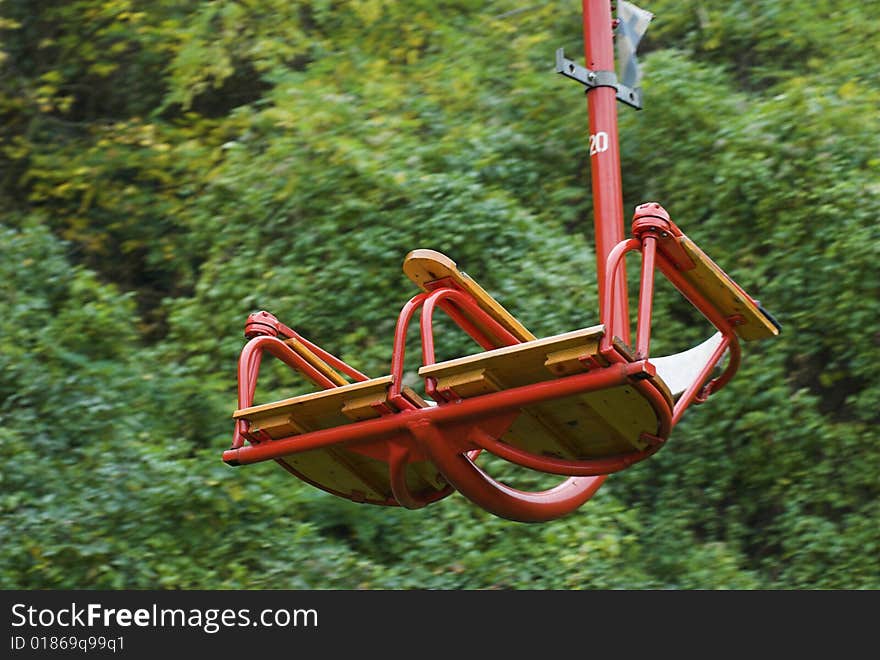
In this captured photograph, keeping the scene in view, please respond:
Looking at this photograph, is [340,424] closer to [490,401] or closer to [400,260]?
[490,401]

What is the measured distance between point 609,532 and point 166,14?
634 cm

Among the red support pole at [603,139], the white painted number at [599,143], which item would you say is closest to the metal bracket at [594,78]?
the red support pole at [603,139]

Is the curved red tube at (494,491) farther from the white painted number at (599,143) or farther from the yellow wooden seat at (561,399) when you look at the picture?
the white painted number at (599,143)

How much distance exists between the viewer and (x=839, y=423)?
804 cm

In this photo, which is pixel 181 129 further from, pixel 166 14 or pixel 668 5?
pixel 668 5

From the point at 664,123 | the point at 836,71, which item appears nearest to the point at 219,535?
the point at 664,123

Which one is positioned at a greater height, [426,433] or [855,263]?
[855,263]

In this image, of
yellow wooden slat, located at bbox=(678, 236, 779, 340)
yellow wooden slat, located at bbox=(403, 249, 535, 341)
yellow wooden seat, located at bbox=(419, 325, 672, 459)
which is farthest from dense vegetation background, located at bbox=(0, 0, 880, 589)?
yellow wooden slat, located at bbox=(403, 249, 535, 341)

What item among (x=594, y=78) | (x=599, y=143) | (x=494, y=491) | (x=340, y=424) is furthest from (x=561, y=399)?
(x=594, y=78)

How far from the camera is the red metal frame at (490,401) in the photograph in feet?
12.6

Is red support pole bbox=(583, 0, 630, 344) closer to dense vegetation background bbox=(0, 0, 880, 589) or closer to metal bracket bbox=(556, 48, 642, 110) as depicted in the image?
metal bracket bbox=(556, 48, 642, 110)

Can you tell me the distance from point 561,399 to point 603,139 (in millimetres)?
1697

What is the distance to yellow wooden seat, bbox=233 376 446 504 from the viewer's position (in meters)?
4.10

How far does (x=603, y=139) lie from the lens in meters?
5.21
